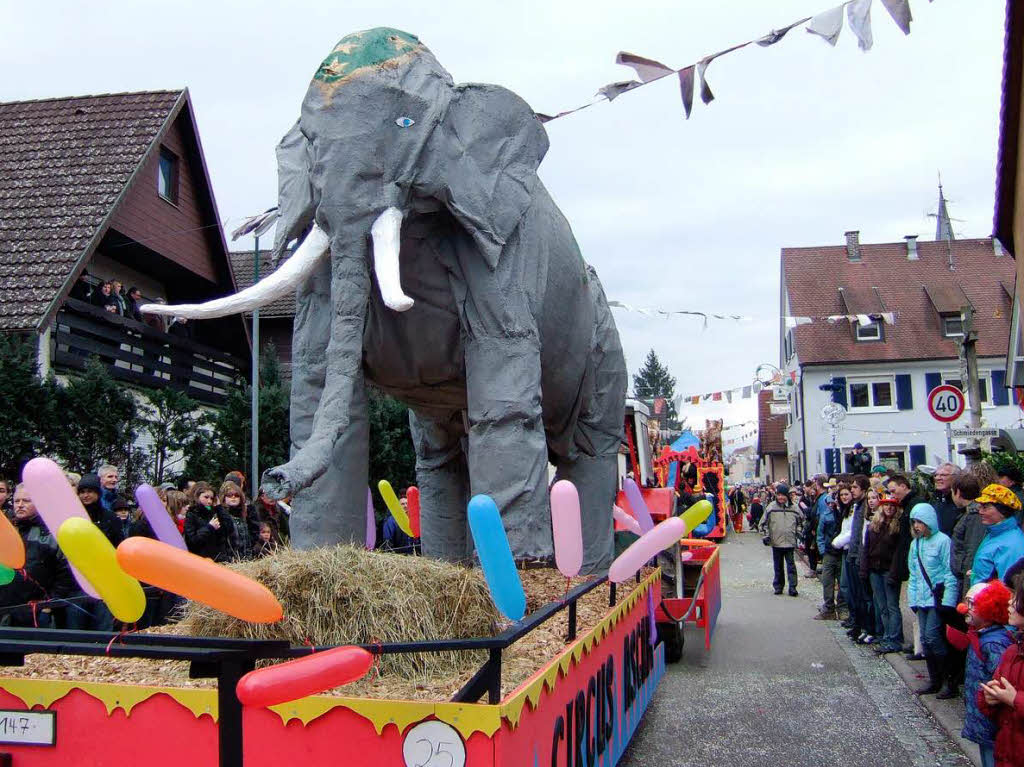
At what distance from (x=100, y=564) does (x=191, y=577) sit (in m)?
0.45

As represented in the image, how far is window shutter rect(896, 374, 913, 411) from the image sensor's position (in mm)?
32406

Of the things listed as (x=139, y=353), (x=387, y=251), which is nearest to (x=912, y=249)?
(x=139, y=353)

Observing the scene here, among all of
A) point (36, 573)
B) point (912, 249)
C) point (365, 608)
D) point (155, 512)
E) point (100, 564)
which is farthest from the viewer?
point (912, 249)

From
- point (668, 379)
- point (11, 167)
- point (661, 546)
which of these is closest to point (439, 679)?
point (661, 546)

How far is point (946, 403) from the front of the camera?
10656mm

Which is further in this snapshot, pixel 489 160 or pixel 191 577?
pixel 489 160

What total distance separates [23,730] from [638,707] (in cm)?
319

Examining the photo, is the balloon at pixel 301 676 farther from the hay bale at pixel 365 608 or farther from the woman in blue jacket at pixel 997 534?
the woman in blue jacket at pixel 997 534

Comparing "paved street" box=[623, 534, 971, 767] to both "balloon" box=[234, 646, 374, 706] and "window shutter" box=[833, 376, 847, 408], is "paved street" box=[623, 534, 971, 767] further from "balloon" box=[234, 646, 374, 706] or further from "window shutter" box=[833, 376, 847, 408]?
"window shutter" box=[833, 376, 847, 408]

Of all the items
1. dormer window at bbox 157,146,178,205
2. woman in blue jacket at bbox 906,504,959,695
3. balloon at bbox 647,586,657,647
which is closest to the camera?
balloon at bbox 647,586,657,647

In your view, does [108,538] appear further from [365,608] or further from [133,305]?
[133,305]

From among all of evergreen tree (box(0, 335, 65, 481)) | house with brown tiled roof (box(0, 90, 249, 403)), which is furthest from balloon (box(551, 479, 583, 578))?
house with brown tiled roof (box(0, 90, 249, 403))

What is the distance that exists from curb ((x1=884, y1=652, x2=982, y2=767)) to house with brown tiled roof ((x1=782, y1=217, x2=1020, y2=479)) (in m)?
24.0

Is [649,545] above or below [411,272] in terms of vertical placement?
below
